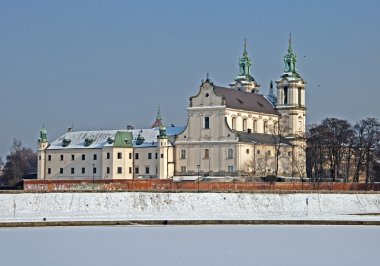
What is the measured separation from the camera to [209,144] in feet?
357

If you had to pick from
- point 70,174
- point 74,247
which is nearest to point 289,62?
point 70,174

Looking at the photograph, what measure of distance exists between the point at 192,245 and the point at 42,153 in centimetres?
7811

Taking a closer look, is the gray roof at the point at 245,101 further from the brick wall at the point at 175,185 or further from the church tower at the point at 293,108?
the brick wall at the point at 175,185

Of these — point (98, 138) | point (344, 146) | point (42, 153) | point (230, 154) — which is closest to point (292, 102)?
point (344, 146)

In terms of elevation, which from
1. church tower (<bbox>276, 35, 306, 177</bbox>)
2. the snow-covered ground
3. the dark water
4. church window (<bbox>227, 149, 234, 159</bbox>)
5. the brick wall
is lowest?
the dark water

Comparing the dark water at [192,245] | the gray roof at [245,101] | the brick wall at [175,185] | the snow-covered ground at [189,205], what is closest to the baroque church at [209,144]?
the gray roof at [245,101]

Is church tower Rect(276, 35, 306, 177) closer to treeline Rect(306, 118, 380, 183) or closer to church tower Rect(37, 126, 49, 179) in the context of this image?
treeline Rect(306, 118, 380, 183)

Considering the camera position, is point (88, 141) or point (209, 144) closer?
point (209, 144)

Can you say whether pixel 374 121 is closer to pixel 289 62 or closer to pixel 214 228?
pixel 289 62

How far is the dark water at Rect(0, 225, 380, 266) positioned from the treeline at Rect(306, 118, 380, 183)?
5363 cm

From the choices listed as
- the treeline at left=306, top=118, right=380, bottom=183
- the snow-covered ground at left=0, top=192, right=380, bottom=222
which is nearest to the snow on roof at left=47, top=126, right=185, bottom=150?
the treeline at left=306, top=118, right=380, bottom=183

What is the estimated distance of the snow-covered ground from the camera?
6900 cm

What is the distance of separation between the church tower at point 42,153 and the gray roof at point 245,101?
23560 millimetres

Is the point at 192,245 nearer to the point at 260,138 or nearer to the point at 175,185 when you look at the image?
the point at 175,185
